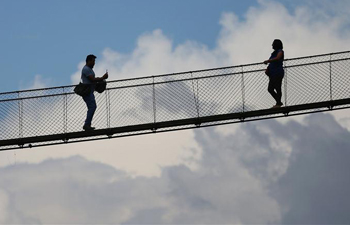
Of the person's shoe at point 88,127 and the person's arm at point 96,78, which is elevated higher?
the person's arm at point 96,78

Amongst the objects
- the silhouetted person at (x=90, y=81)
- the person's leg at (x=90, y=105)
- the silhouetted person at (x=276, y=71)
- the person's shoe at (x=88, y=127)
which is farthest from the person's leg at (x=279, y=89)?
the person's shoe at (x=88, y=127)

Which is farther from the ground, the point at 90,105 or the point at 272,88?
the point at 272,88

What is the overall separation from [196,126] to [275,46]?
125 inches

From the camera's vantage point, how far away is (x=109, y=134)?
1972 cm

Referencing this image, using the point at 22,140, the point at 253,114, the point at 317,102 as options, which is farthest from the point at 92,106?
the point at 317,102

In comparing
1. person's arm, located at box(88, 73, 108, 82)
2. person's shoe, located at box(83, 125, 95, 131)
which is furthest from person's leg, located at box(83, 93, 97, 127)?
person's arm, located at box(88, 73, 108, 82)

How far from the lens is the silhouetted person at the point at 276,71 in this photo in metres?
19.3

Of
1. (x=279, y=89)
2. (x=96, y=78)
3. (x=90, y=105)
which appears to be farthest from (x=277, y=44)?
(x=90, y=105)

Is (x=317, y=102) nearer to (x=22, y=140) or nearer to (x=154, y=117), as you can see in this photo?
(x=154, y=117)

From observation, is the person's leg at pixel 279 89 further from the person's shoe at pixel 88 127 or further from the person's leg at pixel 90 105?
the person's shoe at pixel 88 127

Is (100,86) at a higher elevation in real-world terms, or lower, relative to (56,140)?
higher

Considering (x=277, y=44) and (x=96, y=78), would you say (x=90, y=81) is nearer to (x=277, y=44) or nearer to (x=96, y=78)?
(x=96, y=78)

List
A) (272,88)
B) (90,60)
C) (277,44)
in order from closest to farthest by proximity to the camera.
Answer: (90,60)
(277,44)
(272,88)

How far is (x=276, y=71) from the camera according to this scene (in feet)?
64.0
